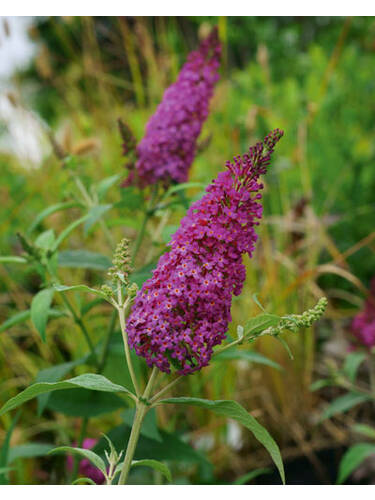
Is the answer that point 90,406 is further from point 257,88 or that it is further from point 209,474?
point 257,88

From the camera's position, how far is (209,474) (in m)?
1.50

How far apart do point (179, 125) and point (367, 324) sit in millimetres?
820

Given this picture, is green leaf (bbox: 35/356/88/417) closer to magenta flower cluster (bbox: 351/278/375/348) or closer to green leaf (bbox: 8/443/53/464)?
green leaf (bbox: 8/443/53/464)

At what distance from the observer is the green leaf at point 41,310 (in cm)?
93

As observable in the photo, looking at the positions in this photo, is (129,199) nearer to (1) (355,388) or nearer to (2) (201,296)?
(2) (201,296)

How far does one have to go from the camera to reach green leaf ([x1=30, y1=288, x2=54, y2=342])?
0.93 m

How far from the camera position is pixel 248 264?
1971 millimetres

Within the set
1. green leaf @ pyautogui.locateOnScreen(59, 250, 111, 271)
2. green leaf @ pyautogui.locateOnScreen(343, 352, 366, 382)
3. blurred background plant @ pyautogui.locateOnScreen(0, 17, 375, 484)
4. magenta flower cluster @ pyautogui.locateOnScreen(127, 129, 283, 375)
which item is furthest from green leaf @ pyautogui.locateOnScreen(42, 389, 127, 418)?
green leaf @ pyautogui.locateOnScreen(343, 352, 366, 382)

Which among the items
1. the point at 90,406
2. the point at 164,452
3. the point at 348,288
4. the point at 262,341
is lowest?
the point at 348,288

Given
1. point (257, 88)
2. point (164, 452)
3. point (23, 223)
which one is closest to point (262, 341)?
point (164, 452)

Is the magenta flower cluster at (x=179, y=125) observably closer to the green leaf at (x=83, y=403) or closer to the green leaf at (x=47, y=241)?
the green leaf at (x=47, y=241)

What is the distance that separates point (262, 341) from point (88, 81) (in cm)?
180

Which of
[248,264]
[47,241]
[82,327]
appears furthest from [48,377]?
[248,264]

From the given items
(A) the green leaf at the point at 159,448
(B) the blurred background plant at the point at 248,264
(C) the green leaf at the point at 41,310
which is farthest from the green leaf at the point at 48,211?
(A) the green leaf at the point at 159,448
